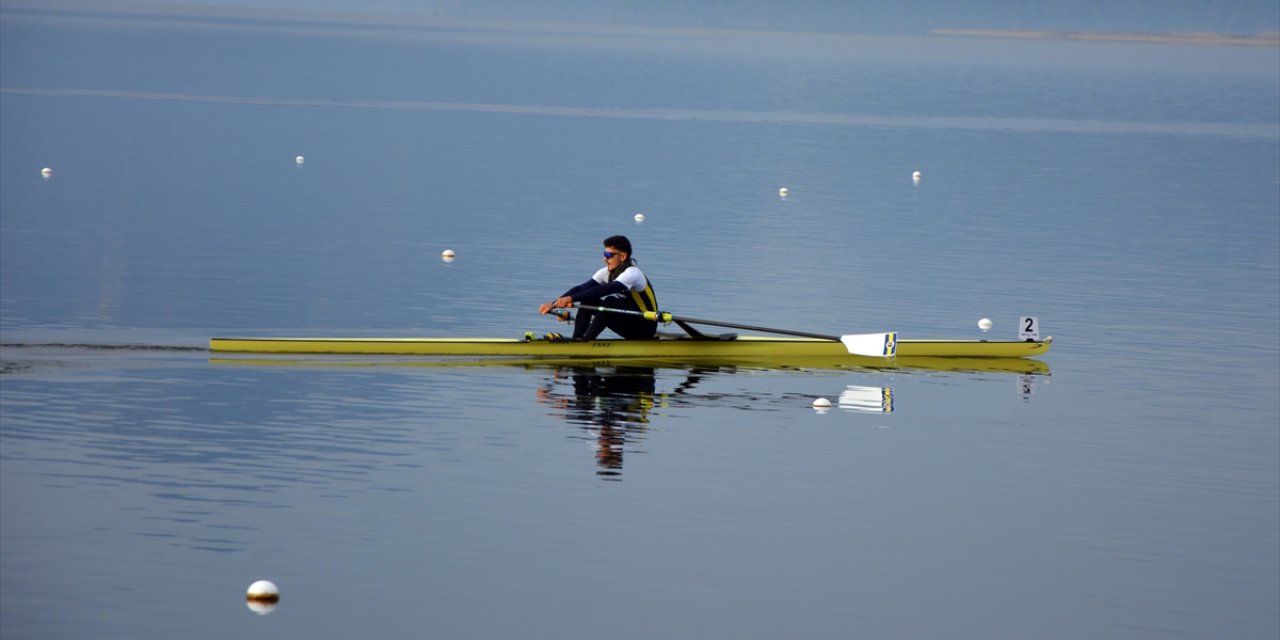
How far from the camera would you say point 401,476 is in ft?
51.2

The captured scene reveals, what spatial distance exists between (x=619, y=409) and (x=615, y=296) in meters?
2.40

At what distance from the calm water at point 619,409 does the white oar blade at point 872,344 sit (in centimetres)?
25

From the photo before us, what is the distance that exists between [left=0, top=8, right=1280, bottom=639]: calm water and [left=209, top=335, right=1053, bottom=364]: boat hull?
1.09 ft

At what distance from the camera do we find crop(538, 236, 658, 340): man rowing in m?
20.7

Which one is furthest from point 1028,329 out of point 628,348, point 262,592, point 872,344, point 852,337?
point 262,592

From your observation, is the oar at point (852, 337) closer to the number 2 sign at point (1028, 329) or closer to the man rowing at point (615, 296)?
the man rowing at point (615, 296)

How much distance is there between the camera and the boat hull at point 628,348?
20375 millimetres

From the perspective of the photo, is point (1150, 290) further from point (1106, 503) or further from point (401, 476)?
point (401, 476)

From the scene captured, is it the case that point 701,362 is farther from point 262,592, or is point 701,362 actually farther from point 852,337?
point 262,592

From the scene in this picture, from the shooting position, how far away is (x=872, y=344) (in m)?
21.3

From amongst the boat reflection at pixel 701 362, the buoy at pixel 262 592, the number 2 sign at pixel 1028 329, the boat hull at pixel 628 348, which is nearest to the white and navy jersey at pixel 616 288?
the boat hull at pixel 628 348

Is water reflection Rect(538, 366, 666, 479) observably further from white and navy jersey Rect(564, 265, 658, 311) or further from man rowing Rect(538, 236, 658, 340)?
white and navy jersey Rect(564, 265, 658, 311)

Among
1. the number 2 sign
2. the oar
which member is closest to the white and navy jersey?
the oar

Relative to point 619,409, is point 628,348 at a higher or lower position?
higher
